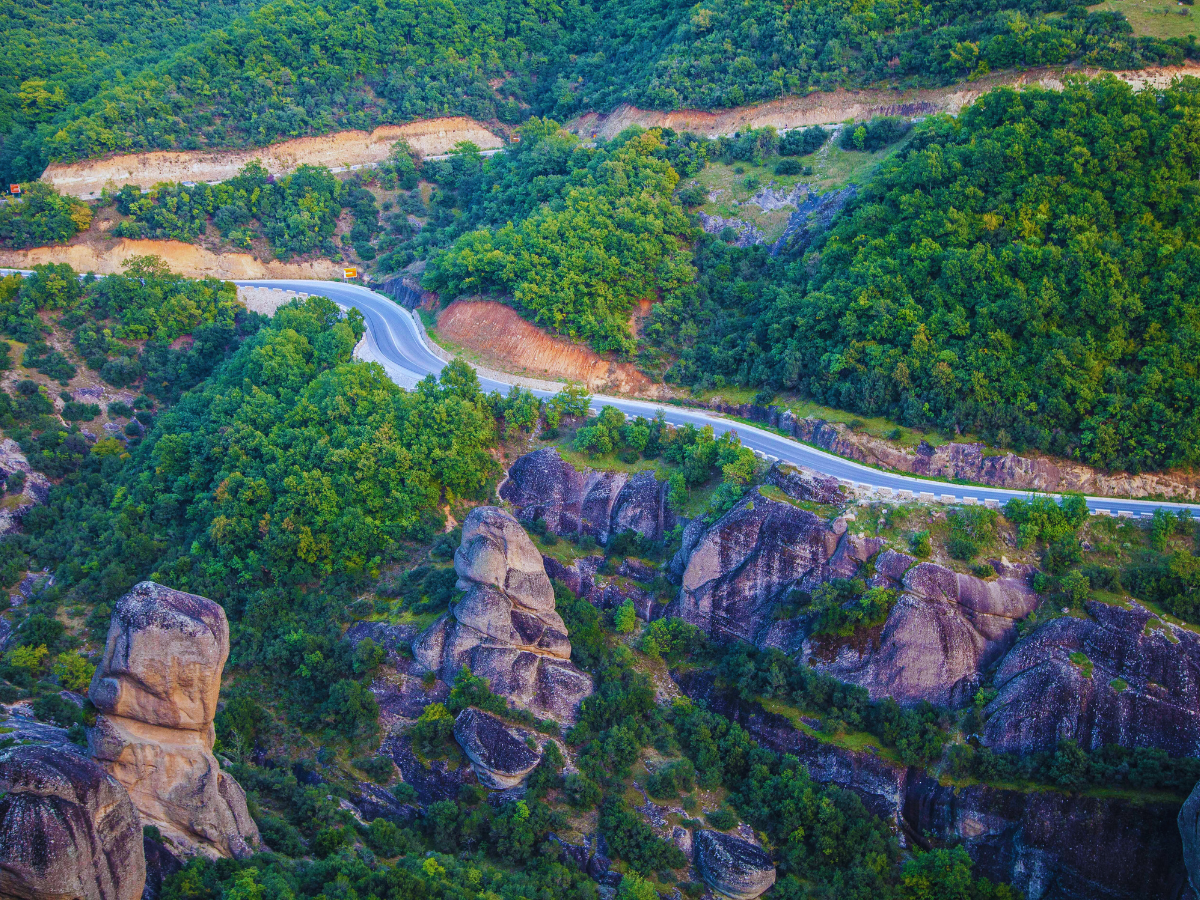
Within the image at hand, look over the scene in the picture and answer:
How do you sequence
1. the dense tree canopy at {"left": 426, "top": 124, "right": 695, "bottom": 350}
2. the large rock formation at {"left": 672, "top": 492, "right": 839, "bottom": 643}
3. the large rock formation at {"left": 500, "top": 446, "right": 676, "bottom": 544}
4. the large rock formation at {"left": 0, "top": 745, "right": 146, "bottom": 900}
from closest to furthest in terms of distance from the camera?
the large rock formation at {"left": 0, "top": 745, "right": 146, "bottom": 900} → the large rock formation at {"left": 672, "top": 492, "right": 839, "bottom": 643} → the large rock formation at {"left": 500, "top": 446, "right": 676, "bottom": 544} → the dense tree canopy at {"left": 426, "top": 124, "right": 695, "bottom": 350}

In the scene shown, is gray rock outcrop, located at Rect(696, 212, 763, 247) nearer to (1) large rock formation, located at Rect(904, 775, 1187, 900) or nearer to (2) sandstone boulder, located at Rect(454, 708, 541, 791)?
(2) sandstone boulder, located at Rect(454, 708, 541, 791)

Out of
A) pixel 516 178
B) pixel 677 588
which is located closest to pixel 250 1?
pixel 516 178

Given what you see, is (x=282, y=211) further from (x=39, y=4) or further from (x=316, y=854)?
(x=316, y=854)

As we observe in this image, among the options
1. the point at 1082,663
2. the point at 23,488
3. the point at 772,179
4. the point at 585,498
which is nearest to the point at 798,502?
the point at 585,498

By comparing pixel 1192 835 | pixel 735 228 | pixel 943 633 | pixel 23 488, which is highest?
pixel 735 228

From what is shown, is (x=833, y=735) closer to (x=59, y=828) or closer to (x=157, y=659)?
(x=157, y=659)

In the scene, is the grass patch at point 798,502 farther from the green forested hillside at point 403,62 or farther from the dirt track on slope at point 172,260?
the dirt track on slope at point 172,260

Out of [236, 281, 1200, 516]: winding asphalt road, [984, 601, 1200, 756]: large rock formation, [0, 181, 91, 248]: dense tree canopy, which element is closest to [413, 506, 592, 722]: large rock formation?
[236, 281, 1200, 516]: winding asphalt road
